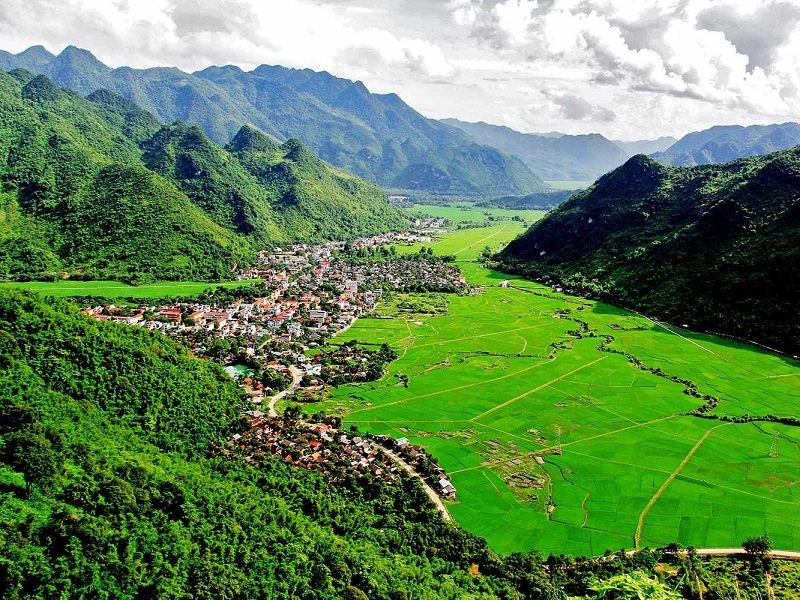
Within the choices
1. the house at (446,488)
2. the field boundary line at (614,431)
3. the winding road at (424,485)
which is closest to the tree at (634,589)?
the winding road at (424,485)

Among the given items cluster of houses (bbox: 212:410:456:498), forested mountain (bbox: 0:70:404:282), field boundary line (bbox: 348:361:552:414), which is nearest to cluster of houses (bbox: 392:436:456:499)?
cluster of houses (bbox: 212:410:456:498)

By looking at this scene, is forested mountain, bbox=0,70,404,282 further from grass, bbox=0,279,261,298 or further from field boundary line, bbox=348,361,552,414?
field boundary line, bbox=348,361,552,414


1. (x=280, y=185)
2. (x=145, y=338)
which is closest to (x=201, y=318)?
(x=145, y=338)

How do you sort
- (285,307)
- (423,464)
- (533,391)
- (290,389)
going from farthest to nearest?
(285,307) → (533,391) → (290,389) → (423,464)

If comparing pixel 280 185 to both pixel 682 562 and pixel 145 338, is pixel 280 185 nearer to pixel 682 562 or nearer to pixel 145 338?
pixel 145 338

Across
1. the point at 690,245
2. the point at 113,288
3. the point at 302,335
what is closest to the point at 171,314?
the point at 302,335

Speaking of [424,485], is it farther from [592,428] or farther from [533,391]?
[533,391]

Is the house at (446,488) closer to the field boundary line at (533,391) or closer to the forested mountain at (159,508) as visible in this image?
the forested mountain at (159,508)
